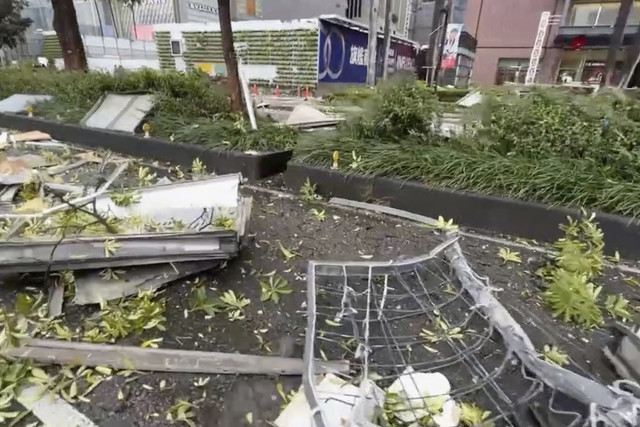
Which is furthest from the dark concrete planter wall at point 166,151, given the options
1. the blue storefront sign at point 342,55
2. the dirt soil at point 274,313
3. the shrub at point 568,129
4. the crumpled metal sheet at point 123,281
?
the blue storefront sign at point 342,55

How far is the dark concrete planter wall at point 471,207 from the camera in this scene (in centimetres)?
283

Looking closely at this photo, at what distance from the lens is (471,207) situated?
130 inches

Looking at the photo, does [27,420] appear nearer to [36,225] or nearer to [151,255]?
[151,255]

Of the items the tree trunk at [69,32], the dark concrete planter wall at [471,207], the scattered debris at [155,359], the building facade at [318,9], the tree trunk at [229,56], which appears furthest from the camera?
the building facade at [318,9]

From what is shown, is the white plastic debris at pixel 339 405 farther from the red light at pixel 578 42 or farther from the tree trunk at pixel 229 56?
the red light at pixel 578 42

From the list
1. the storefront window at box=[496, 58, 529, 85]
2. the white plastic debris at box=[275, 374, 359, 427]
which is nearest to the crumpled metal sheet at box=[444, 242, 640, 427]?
the white plastic debris at box=[275, 374, 359, 427]

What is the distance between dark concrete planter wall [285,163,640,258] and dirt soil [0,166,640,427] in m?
0.25

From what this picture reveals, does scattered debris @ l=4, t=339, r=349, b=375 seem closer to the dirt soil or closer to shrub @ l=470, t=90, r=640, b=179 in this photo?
the dirt soil

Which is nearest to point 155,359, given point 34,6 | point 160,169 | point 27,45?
point 160,169

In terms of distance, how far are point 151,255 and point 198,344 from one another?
0.59 meters

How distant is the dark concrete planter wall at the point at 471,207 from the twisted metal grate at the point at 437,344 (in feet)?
3.09

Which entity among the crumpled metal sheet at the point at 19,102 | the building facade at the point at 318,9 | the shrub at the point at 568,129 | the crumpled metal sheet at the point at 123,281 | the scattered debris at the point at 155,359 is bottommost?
the scattered debris at the point at 155,359

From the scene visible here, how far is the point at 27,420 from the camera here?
1.54m

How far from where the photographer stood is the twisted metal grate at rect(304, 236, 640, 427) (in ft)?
4.34
